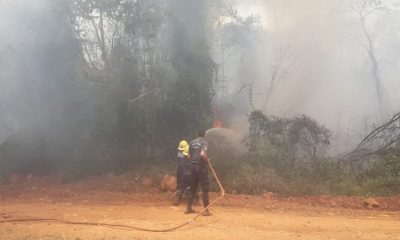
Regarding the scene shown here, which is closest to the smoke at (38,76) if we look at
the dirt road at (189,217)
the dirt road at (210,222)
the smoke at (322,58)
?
the dirt road at (189,217)

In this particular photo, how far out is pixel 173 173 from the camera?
13836 millimetres

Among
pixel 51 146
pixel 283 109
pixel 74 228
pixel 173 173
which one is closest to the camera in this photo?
pixel 74 228

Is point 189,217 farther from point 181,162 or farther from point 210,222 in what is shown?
point 181,162

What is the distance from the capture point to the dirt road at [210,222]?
8.12m

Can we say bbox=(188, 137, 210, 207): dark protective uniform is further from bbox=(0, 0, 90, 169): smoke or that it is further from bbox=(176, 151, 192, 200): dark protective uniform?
bbox=(0, 0, 90, 169): smoke

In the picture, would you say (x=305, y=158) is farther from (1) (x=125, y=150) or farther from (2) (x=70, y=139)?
(2) (x=70, y=139)

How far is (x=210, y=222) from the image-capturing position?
30.0ft

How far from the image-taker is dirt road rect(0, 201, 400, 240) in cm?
812

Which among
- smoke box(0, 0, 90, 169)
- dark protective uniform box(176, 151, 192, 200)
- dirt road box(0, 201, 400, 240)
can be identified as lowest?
dirt road box(0, 201, 400, 240)

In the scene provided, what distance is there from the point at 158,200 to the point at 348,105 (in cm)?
1138

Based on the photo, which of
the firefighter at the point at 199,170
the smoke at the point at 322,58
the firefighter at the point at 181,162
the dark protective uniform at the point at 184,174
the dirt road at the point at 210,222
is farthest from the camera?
the smoke at the point at 322,58

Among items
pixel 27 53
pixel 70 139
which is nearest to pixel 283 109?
pixel 70 139

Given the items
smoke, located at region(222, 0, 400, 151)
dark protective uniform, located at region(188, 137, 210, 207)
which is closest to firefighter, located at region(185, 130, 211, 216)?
dark protective uniform, located at region(188, 137, 210, 207)

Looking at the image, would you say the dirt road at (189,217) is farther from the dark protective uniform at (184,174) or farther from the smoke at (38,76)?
the smoke at (38,76)
